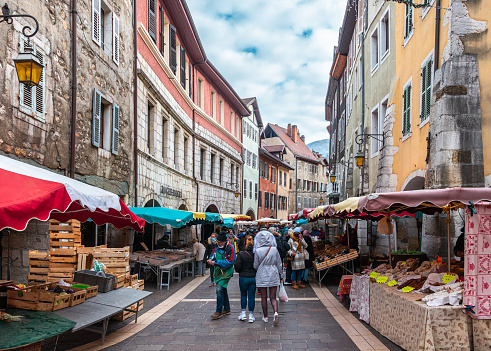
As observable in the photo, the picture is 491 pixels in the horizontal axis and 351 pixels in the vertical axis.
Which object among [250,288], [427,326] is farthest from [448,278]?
[250,288]

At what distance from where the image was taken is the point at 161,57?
1786 centimetres

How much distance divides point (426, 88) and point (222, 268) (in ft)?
22.2

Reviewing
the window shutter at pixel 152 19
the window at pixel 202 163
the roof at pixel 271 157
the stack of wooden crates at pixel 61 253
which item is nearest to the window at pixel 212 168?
the window at pixel 202 163

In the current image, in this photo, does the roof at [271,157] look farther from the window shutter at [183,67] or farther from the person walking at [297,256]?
the person walking at [297,256]

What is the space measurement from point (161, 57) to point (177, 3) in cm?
288

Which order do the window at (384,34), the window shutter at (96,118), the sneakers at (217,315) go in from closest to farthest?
the sneakers at (217,315) < the window shutter at (96,118) < the window at (384,34)

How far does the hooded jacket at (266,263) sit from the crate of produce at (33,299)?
350 centimetres

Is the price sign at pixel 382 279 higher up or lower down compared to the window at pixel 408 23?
lower down

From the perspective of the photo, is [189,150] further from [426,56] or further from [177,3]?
[426,56]

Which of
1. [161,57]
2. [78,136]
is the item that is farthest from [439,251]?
[161,57]

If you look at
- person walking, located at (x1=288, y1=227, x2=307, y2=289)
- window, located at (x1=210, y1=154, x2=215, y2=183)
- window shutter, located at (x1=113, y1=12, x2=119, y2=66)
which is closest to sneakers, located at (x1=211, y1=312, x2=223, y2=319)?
person walking, located at (x1=288, y1=227, x2=307, y2=289)

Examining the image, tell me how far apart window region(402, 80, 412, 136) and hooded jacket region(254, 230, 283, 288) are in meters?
6.32

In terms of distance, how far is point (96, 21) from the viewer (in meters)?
12.2

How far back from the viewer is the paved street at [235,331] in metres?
6.67
